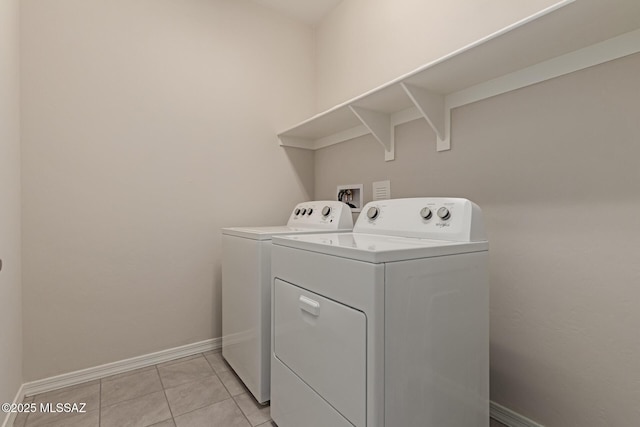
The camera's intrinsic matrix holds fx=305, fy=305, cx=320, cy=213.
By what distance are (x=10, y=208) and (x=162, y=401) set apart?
46.7 inches

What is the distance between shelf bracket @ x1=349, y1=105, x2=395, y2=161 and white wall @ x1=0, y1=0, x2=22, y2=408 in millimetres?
1661

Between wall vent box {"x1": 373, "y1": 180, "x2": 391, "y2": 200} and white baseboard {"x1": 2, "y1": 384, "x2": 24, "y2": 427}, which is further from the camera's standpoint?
wall vent box {"x1": 373, "y1": 180, "x2": 391, "y2": 200}

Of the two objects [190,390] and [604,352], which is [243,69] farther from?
[604,352]

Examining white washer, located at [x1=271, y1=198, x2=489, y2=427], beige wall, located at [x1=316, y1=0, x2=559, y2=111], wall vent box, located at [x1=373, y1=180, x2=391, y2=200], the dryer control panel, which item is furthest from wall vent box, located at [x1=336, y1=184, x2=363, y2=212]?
white washer, located at [x1=271, y1=198, x2=489, y2=427]

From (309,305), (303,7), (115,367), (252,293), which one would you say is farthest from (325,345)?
(303,7)

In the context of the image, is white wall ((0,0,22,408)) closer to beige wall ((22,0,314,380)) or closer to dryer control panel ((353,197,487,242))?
beige wall ((22,0,314,380))

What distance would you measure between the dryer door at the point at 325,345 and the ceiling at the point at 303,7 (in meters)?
2.21

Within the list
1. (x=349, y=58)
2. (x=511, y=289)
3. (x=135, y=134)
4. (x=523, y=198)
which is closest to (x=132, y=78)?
(x=135, y=134)

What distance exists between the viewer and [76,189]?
1742mm

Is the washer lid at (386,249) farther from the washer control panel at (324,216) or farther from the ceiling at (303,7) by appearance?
the ceiling at (303,7)

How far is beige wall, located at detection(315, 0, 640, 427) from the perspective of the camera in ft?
3.58

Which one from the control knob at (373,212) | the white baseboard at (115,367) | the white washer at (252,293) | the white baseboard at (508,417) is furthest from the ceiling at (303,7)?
the white baseboard at (508,417)

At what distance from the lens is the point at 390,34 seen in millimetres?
1977

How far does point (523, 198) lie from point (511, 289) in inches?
16.4
